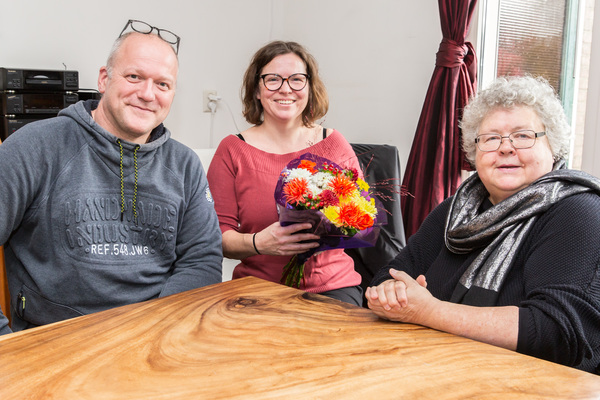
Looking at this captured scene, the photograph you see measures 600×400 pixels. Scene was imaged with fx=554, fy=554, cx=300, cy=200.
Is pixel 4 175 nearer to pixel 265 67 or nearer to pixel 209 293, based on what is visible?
pixel 209 293

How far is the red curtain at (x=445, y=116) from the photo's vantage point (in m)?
2.86

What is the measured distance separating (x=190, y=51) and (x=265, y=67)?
2.10 metres

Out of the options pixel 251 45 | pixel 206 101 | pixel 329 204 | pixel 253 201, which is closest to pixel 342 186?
pixel 329 204

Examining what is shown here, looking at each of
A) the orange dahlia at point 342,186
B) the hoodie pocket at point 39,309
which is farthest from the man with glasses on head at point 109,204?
the orange dahlia at point 342,186

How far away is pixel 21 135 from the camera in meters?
1.54

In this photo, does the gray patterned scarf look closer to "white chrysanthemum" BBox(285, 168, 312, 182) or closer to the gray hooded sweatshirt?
"white chrysanthemum" BBox(285, 168, 312, 182)

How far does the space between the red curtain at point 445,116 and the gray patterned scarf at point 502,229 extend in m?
1.35

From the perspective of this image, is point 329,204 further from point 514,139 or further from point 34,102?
point 34,102

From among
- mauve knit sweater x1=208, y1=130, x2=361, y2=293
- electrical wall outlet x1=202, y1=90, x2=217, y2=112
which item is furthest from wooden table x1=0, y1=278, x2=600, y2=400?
electrical wall outlet x1=202, y1=90, x2=217, y2=112

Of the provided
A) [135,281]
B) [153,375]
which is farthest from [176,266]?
[153,375]

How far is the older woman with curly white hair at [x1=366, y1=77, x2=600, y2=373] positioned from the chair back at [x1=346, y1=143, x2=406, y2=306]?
63 centimetres

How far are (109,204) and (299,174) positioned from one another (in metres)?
0.57

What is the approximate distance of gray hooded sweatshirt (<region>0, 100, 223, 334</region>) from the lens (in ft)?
5.02

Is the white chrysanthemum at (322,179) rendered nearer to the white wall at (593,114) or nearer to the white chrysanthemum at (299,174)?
the white chrysanthemum at (299,174)
